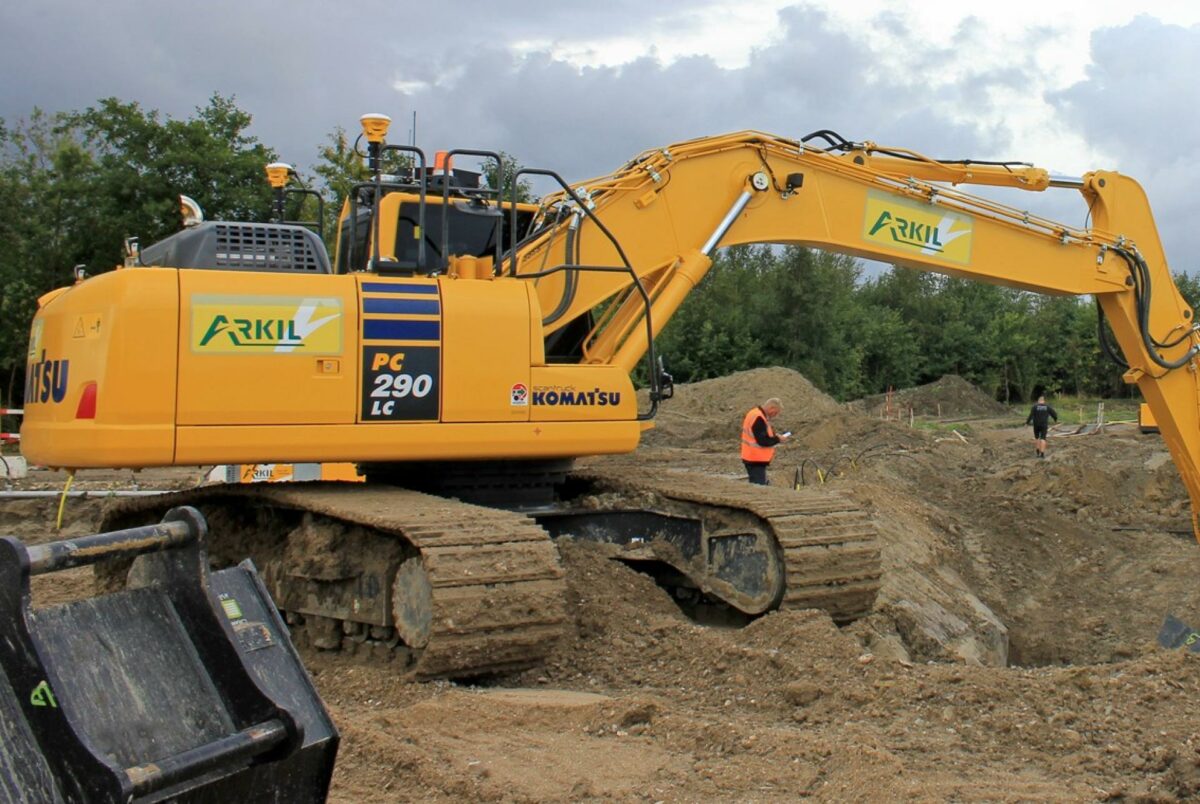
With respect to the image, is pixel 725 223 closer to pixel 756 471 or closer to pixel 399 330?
pixel 399 330

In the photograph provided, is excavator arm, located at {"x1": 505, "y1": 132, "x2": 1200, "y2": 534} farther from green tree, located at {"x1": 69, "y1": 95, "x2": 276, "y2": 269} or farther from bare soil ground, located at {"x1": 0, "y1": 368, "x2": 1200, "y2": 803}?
green tree, located at {"x1": 69, "y1": 95, "x2": 276, "y2": 269}

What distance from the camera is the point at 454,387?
22.4 ft

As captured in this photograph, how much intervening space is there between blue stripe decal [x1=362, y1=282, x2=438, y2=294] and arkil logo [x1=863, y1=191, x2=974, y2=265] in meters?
3.52

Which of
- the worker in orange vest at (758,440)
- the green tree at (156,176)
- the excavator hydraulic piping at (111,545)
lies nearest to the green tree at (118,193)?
the green tree at (156,176)

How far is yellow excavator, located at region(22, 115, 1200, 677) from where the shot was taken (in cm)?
624

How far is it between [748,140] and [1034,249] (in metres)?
2.65

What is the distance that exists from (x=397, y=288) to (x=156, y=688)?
12.5 feet

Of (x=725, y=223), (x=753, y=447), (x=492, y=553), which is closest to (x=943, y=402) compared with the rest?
(x=753, y=447)

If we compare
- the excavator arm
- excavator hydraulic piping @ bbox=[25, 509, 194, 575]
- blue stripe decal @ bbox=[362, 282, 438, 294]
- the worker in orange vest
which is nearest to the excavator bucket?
excavator hydraulic piping @ bbox=[25, 509, 194, 575]

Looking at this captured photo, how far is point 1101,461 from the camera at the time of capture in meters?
19.8

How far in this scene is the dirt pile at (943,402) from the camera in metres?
40.2

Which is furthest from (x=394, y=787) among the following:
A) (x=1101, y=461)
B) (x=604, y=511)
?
(x=1101, y=461)

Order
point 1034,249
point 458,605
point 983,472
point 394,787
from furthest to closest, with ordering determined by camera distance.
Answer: point 983,472
point 1034,249
point 458,605
point 394,787

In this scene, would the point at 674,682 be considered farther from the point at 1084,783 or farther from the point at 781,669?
the point at 1084,783
